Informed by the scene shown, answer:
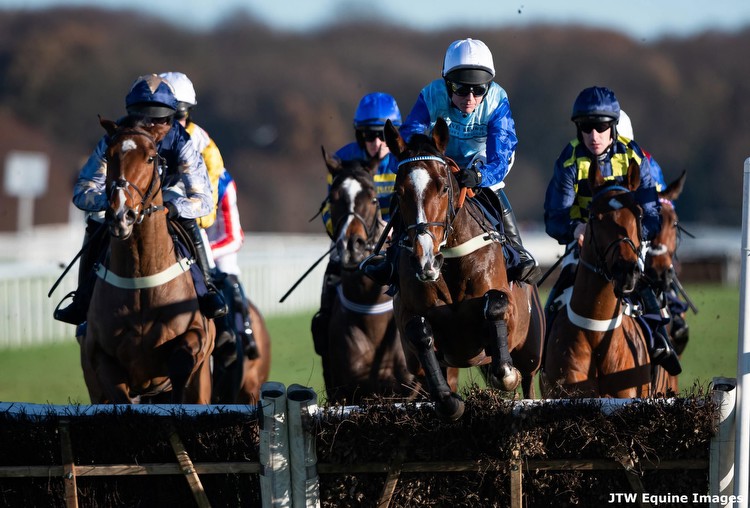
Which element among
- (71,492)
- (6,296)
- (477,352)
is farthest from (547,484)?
(6,296)

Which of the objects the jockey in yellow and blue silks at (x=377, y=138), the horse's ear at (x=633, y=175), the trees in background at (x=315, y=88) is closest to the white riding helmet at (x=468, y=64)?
the horse's ear at (x=633, y=175)

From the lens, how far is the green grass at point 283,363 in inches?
405

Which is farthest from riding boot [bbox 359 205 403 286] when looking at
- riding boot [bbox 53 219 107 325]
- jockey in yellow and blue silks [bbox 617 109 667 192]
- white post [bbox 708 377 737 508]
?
jockey in yellow and blue silks [bbox 617 109 667 192]

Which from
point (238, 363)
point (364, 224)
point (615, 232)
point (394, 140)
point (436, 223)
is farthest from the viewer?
point (364, 224)

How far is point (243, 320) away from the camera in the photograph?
7035mm

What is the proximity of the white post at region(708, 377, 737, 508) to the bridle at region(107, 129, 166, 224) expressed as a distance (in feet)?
9.52

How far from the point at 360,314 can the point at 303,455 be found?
2.68 m

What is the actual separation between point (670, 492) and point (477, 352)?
129 centimetres

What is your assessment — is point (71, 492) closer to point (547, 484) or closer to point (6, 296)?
point (547, 484)

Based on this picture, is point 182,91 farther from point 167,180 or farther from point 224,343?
point 224,343

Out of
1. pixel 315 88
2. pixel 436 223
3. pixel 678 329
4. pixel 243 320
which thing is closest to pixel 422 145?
pixel 436 223

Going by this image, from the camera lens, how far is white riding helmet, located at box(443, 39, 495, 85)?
221 inches

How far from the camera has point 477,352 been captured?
215 inches

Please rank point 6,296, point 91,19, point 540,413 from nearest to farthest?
point 540,413 → point 6,296 → point 91,19
